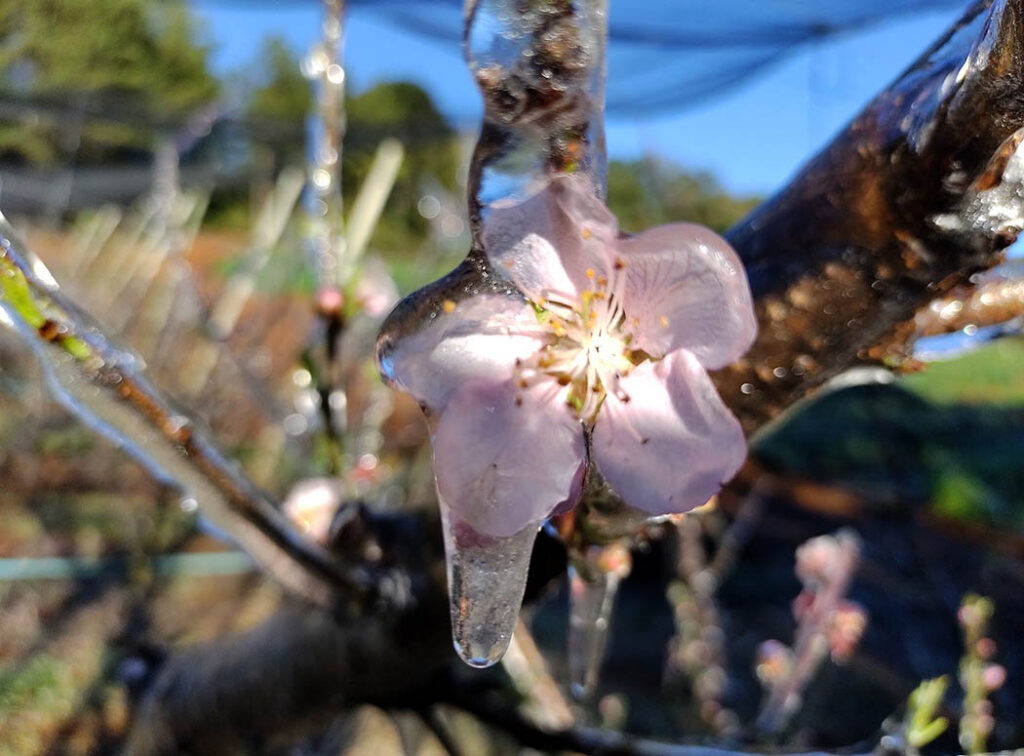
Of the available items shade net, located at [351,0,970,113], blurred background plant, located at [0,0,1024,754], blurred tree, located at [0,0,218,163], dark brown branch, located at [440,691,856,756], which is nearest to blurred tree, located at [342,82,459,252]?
blurred background plant, located at [0,0,1024,754]

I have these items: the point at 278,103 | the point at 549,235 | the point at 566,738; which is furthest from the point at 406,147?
the point at 549,235

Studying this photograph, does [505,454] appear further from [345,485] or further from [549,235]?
[345,485]

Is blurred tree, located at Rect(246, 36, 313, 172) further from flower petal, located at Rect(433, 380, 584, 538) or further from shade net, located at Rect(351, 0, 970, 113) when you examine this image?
flower petal, located at Rect(433, 380, 584, 538)

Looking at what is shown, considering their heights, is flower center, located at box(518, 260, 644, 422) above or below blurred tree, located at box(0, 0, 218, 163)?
above

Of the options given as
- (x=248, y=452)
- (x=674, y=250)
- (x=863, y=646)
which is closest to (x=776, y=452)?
(x=863, y=646)

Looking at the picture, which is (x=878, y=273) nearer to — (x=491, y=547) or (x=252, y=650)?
(x=491, y=547)

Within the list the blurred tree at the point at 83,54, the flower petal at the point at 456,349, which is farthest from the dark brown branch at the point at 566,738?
the blurred tree at the point at 83,54

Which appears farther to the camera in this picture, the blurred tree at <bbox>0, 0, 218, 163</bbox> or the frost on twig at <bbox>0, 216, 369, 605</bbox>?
the blurred tree at <bbox>0, 0, 218, 163</bbox>
